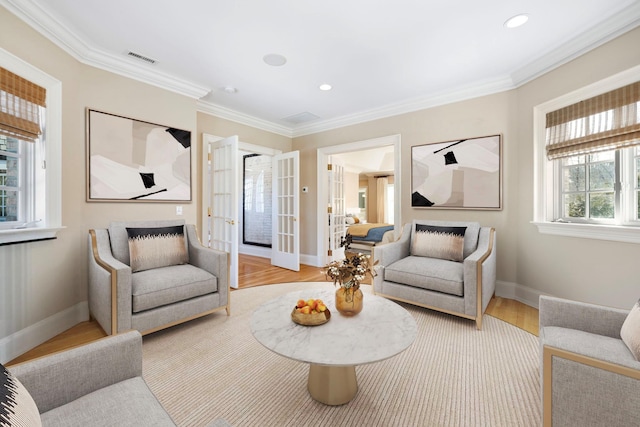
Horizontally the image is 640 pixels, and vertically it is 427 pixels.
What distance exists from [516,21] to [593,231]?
196cm

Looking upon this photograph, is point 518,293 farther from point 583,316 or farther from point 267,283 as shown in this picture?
point 267,283

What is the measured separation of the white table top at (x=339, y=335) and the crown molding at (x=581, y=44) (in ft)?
9.40

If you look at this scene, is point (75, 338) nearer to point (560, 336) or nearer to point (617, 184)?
point (560, 336)

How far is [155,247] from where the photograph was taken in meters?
2.76

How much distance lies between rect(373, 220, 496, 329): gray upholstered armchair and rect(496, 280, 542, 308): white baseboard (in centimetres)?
46

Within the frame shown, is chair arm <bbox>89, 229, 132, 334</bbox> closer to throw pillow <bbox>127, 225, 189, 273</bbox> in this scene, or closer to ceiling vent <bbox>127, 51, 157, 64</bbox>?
throw pillow <bbox>127, 225, 189, 273</bbox>

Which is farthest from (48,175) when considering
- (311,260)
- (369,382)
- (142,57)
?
(311,260)

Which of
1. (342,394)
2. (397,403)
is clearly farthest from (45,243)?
(397,403)

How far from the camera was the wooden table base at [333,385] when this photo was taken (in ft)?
5.30

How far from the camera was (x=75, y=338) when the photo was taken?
243 centimetres

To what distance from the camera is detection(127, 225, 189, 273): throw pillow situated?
2.63 m

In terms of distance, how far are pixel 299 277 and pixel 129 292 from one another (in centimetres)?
252

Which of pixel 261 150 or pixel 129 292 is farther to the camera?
pixel 261 150

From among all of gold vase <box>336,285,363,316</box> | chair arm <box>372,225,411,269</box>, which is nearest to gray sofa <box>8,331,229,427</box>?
gold vase <box>336,285,363,316</box>
